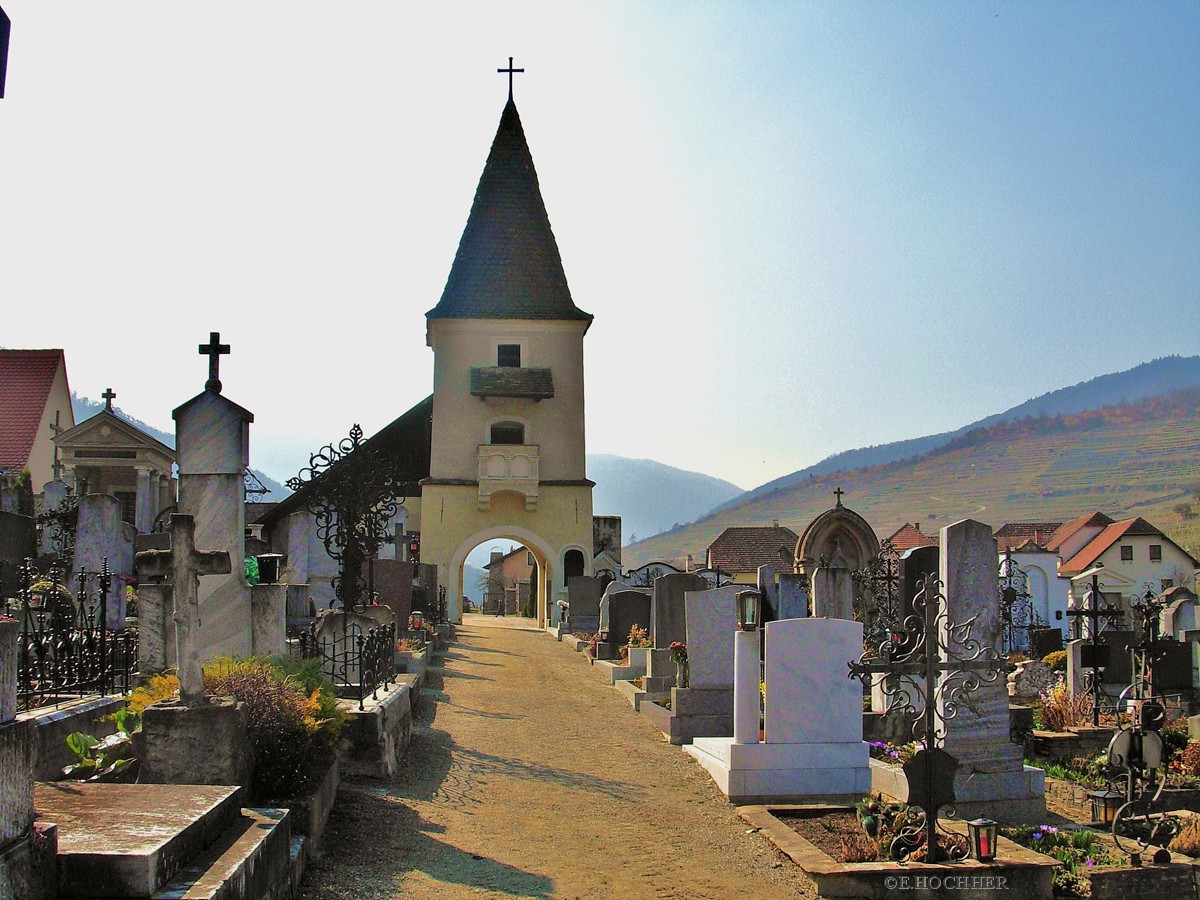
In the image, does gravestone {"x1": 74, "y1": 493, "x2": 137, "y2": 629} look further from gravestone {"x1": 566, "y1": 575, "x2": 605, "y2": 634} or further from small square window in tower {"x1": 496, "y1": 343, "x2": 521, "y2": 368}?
small square window in tower {"x1": 496, "y1": 343, "x2": 521, "y2": 368}

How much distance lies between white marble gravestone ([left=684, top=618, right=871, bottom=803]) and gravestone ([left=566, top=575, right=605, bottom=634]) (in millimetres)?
19302

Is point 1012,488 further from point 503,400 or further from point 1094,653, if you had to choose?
point 1094,653

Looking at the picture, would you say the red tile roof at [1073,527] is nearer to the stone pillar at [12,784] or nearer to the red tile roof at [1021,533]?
the red tile roof at [1021,533]

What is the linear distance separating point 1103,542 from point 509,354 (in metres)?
33.4

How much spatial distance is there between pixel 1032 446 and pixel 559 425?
17194 centimetres

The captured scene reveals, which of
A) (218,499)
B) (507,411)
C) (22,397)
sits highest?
(22,397)

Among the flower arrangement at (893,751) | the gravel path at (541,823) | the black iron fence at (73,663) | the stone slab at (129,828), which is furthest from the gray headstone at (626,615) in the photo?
the stone slab at (129,828)

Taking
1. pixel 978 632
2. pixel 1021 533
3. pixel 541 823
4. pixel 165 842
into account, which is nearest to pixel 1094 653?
pixel 978 632

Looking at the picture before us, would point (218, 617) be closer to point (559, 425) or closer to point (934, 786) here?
point (934, 786)

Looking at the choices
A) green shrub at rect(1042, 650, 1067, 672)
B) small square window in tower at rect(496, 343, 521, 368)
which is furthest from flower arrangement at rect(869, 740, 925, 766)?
small square window in tower at rect(496, 343, 521, 368)

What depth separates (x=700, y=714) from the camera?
12.7m

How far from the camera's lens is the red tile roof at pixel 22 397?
40.1 metres

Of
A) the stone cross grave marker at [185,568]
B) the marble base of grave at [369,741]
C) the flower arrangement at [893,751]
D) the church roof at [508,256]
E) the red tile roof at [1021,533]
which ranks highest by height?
the church roof at [508,256]

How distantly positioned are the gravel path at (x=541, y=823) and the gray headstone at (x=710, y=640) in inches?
35.8
